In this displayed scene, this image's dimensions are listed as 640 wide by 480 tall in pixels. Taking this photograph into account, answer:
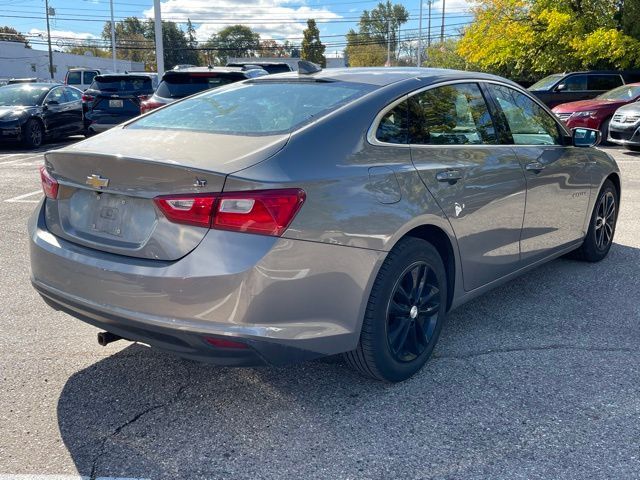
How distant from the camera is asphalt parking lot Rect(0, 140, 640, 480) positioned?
8.83ft

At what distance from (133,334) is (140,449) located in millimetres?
505

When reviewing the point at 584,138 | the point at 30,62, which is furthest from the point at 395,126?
the point at 30,62

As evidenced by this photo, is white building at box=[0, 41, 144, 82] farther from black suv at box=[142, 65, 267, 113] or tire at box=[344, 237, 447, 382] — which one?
tire at box=[344, 237, 447, 382]

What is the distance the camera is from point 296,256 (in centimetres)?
269

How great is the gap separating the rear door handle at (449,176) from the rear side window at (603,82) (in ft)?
53.6

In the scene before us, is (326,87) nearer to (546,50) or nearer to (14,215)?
(14,215)

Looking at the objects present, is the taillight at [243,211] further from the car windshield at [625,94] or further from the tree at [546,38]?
the tree at [546,38]

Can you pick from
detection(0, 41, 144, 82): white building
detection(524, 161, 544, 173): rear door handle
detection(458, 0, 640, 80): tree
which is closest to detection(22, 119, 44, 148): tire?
detection(524, 161, 544, 173): rear door handle

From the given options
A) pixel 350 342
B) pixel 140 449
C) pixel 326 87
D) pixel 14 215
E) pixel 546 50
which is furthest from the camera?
pixel 546 50

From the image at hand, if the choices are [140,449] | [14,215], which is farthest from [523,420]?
[14,215]

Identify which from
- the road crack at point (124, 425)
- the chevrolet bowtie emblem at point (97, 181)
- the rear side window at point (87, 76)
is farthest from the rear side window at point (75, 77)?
the road crack at point (124, 425)

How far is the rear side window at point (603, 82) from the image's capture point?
17.9m

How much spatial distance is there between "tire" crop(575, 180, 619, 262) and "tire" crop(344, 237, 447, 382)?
2.37 meters

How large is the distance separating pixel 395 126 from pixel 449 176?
42cm
